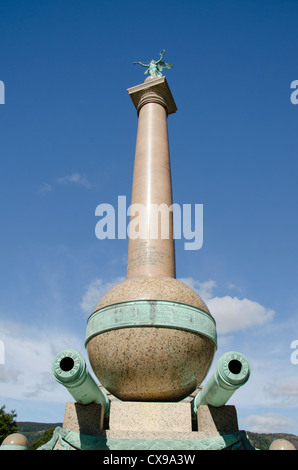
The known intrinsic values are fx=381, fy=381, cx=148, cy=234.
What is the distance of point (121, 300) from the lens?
7.70m

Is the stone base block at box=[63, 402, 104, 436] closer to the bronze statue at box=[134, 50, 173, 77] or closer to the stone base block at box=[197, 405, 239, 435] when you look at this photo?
the stone base block at box=[197, 405, 239, 435]

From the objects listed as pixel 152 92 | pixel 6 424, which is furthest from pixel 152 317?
pixel 6 424

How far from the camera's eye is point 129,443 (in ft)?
20.5

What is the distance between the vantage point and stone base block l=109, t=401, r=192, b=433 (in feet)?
22.2

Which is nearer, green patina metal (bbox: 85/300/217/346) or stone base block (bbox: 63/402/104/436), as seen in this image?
stone base block (bbox: 63/402/104/436)

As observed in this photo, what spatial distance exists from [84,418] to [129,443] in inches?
36.0

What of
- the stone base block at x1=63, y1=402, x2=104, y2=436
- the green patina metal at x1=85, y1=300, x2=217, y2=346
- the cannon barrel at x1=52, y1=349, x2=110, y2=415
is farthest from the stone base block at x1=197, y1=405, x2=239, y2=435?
the cannon barrel at x1=52, y1=349, x2=110, y2=415

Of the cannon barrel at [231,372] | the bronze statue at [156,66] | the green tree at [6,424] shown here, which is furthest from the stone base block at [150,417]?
the green tree at [6,424]

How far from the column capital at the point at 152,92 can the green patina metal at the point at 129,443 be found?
9.66 m

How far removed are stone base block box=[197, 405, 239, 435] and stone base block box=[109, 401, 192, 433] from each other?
23 cm

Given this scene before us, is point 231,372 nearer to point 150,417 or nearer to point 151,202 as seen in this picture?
point 150,417

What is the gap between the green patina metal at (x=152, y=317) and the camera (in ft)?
23.9
